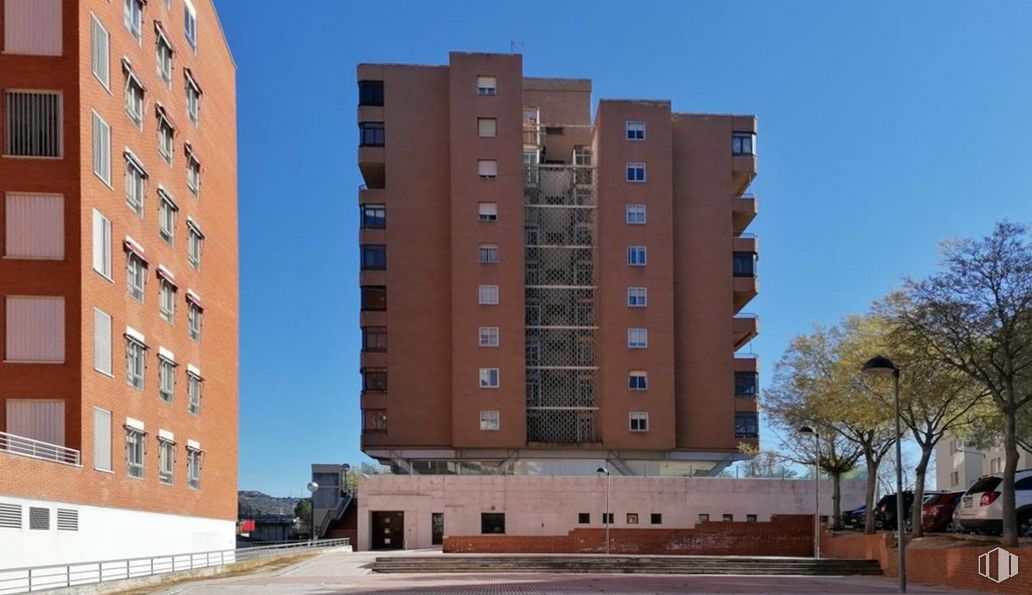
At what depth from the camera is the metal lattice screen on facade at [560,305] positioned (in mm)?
67188

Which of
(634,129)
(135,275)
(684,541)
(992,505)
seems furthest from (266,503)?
(992,505)

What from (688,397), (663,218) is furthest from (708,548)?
(663,218)

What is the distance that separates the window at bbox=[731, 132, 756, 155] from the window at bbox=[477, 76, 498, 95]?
15.2 meters

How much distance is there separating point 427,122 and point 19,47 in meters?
37.4

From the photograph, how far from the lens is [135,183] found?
3644 cm

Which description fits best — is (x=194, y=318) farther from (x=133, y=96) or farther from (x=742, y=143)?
(x=742, y=143)

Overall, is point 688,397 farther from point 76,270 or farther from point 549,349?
point 76,270

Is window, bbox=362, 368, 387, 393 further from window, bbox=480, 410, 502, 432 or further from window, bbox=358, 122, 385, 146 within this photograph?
window, bbox=358, 122, 385, 146

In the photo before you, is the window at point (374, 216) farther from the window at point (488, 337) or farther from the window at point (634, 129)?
the window at point (634, 129)

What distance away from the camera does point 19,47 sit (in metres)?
30.9

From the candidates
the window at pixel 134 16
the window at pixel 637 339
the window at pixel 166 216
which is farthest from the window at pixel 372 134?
the window at pixel 134 16

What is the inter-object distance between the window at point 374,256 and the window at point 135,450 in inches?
1194

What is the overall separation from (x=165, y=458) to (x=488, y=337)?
27.8 meters

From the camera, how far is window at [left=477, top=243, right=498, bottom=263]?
216 feet
